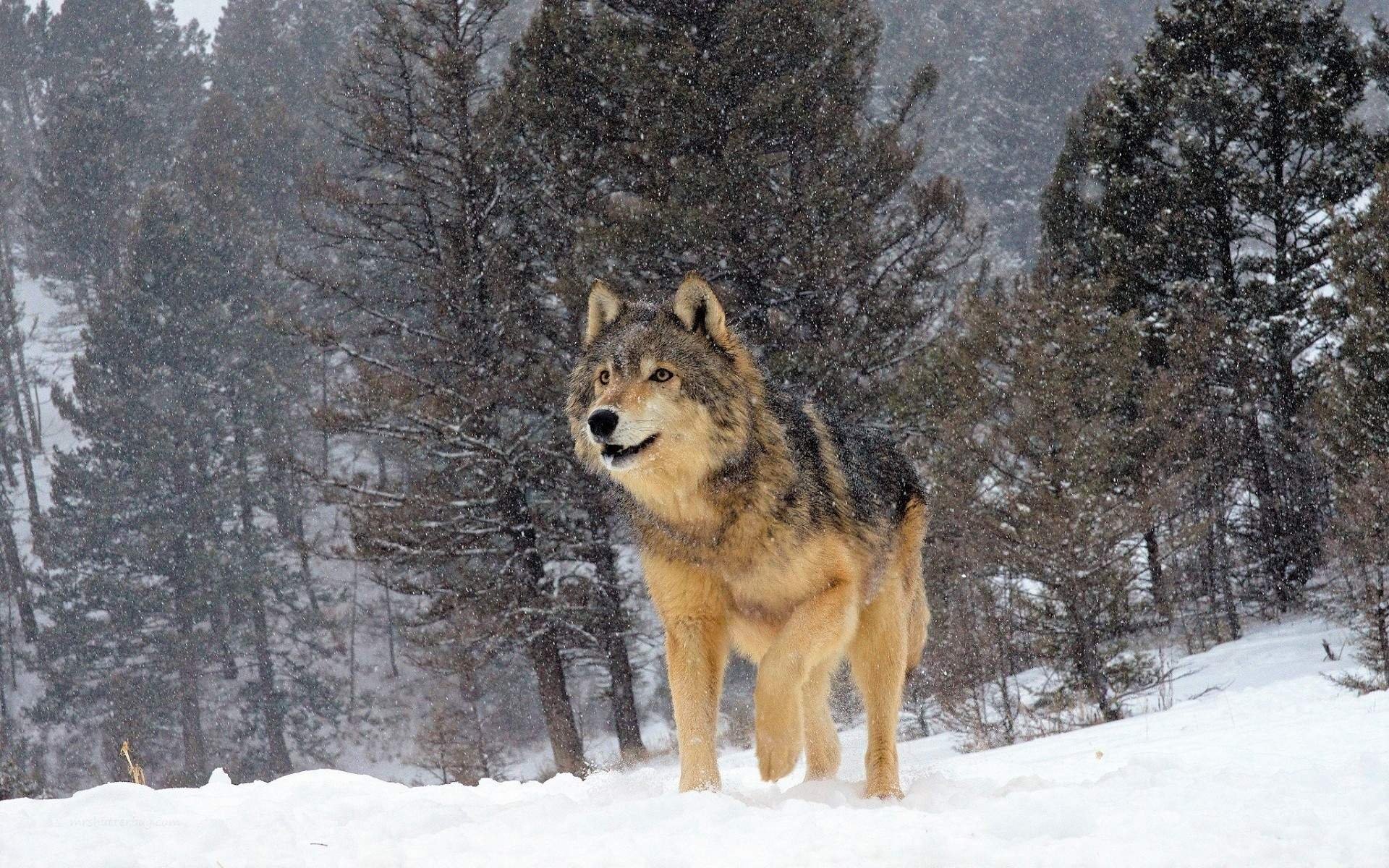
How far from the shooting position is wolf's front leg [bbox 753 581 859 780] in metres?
4.12

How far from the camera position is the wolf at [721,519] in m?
4.13

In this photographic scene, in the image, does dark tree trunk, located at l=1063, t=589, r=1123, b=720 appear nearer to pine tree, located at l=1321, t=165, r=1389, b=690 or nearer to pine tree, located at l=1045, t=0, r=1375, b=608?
pine tree, located at l=1321, t=165, r=1389, b=690

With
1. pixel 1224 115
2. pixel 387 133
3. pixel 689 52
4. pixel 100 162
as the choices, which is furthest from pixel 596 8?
pixel 100 162

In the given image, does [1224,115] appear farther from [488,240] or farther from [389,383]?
[389,383]

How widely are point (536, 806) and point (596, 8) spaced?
16785mm

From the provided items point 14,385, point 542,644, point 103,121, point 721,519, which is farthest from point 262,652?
point 721,519

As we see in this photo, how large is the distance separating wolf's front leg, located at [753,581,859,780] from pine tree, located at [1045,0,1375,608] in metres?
16.2

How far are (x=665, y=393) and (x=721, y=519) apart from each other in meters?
0.58

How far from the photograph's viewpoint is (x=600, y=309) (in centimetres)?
484

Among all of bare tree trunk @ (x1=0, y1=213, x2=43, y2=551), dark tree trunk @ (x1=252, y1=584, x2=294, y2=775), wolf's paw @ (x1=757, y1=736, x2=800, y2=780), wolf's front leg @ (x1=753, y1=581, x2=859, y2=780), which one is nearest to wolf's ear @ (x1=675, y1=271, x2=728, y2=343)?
wolf's front leg @ (x1=753, y1=581, x2=859, y2=780)

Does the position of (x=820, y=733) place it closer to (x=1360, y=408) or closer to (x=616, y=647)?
(x=616, y=647)

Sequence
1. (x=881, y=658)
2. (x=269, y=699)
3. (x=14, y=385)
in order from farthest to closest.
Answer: (x=14, y=385)
(x=269, y=699)
(x=881, y=658)

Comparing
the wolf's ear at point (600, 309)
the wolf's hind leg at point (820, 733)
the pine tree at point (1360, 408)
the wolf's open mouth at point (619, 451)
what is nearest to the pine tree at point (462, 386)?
the wolf's hind leg at point (820, 733)

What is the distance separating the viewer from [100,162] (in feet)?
128
